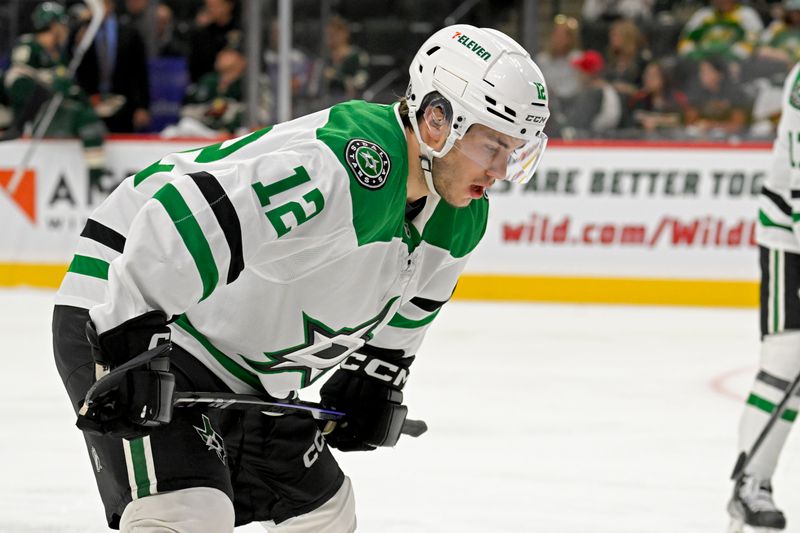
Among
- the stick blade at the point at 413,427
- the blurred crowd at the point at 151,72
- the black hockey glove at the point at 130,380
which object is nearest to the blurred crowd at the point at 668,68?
the blurred crowd at the point at 151,72

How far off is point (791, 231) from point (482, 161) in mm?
1401

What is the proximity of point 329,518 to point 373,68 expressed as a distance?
17.2ft

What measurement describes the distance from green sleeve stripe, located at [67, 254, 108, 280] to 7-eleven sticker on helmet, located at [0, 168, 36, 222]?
17.7 ft

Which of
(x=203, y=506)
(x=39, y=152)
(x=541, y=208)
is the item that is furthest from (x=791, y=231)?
(x=39, y=152)

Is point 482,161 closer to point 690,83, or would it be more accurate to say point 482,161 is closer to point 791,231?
point 791,231

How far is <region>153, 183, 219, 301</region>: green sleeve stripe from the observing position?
6.03 feet

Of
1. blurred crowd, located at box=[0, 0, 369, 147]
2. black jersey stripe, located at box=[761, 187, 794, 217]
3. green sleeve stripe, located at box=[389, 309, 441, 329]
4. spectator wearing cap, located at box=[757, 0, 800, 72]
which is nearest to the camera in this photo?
Answer: green sleeve stripe, located at box=[389, 309, 441, 329]

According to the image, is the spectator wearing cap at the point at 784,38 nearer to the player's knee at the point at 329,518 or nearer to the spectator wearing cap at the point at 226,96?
the spectator wearing cap at the point at 226,96

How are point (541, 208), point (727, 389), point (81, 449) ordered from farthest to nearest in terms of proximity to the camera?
point (541, 208) < point (727, 389) < point (81, 449)

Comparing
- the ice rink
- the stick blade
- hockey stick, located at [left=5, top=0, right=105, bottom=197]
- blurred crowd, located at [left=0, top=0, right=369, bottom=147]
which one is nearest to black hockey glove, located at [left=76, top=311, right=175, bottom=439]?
the stick blade

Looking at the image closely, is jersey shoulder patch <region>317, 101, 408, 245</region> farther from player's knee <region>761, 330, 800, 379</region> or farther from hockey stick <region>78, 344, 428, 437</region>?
player's knee <region>761, 330, 800, 379</region>

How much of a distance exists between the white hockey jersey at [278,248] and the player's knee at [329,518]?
0.81 ft

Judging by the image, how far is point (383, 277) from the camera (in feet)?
7.21

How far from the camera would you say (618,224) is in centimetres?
714
